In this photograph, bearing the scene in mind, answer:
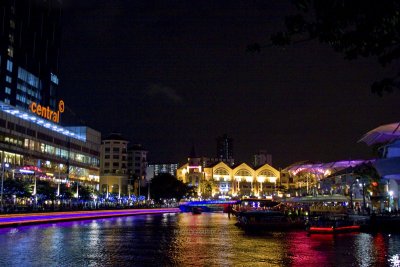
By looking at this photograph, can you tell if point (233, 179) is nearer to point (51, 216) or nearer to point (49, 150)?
point (49, 150)

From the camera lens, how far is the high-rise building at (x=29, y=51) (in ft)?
364

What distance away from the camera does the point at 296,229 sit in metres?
50.2

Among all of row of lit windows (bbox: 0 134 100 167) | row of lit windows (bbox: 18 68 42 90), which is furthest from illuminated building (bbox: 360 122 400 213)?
row of lit windows (bbox: 18 68 42 90)

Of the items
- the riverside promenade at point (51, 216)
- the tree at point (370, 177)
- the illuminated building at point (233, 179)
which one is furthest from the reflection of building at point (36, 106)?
the illuminated building at point (233, 179)

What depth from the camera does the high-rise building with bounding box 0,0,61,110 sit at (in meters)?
111

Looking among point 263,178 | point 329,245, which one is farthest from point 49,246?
point 263,178

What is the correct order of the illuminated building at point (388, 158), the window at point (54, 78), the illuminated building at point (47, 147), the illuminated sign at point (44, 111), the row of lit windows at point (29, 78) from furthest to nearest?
the window at point (54, 78) < the row of lit windows at point (29, 78) < the illuminated sign at point (44, 111) < the illuminated building at point (47, 147) < the illuminated building at point (388, 158)

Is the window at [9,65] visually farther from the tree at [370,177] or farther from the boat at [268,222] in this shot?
the tree at [370,177]

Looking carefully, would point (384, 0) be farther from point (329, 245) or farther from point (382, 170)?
point (382, 170)

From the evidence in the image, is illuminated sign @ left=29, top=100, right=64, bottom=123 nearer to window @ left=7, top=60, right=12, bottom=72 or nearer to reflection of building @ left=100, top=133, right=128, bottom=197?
window @ left=7, top=60, right=12, bottom=72

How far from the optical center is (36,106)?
91250 millimetres

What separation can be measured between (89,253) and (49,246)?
14.1 feet

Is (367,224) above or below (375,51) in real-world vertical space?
below

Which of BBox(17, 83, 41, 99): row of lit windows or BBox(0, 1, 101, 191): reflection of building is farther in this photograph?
BBox(17, 83, 41, 99): row of lit windows
